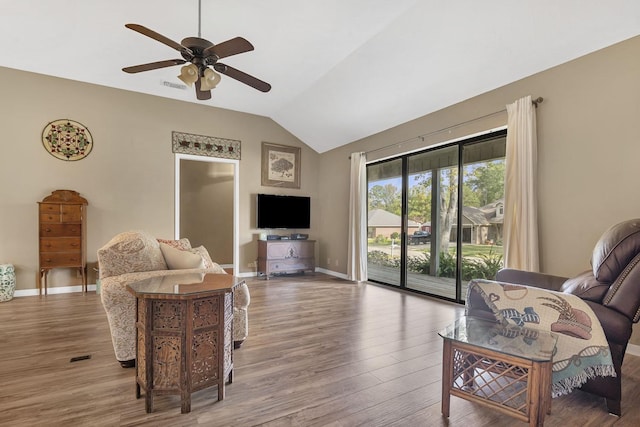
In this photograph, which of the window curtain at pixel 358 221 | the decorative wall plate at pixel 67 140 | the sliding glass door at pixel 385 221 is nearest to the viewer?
the decorative wall plate at pixel 67 140

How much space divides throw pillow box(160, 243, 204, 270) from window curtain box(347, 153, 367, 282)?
3.34 metres

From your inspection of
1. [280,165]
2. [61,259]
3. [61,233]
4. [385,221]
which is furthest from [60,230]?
[385,221]

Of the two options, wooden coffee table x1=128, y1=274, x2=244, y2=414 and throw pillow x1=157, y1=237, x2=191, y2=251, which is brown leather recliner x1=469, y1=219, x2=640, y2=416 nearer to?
wooden coffee table x1=128, y1=274, x2=244, y2=414

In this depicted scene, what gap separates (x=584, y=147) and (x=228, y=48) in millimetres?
3357

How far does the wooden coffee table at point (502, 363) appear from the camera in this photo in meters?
1.44

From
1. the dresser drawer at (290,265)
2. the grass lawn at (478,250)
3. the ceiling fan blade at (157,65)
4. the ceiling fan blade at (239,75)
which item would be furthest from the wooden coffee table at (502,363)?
the dresser drawer at (290,265)

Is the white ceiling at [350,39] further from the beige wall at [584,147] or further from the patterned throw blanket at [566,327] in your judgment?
the patterned throw blanket at [566,327]

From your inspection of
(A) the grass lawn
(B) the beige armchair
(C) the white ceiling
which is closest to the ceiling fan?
(C) the white ceiling

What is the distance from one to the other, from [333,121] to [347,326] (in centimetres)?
371

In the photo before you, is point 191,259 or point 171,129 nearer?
point 191,259

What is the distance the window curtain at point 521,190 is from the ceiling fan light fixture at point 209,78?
10.2ft

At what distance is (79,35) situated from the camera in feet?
11.5

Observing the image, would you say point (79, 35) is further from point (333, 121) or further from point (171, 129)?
point (333, 121)

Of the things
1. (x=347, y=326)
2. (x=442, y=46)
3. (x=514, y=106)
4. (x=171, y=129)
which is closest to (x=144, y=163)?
(x=171, y=129)
